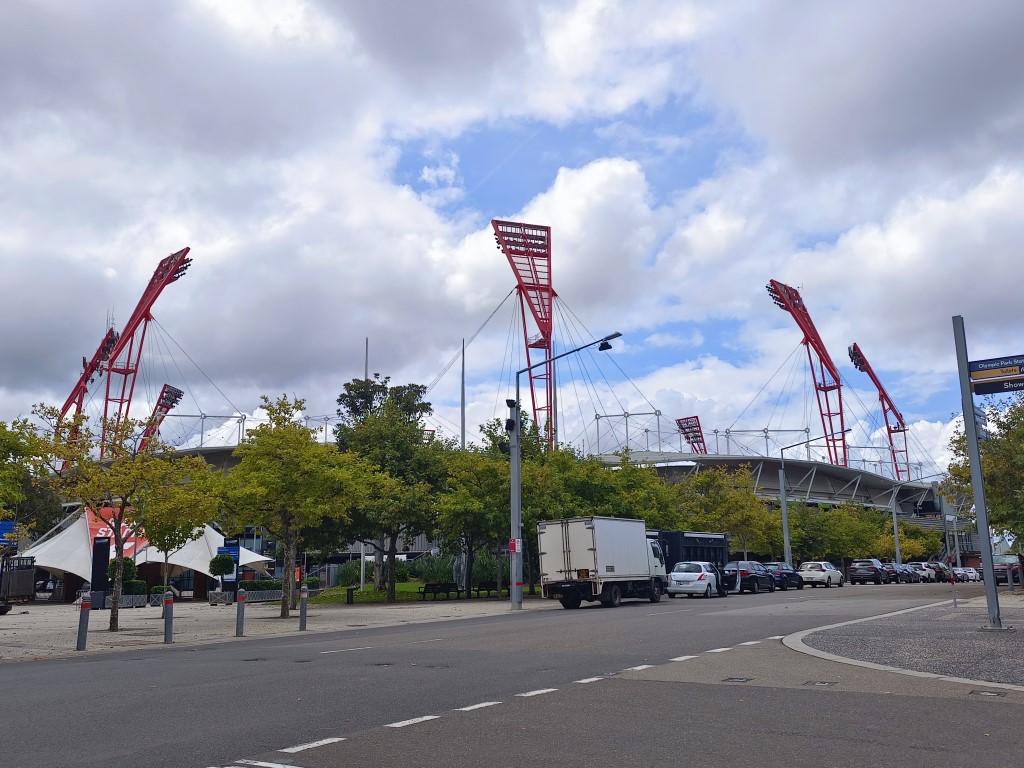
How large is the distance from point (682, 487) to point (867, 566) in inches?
493


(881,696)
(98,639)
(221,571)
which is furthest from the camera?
(221,571)

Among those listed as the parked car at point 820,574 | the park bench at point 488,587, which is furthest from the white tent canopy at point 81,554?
the parked car at point 820,574

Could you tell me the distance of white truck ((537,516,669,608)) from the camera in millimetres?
30125

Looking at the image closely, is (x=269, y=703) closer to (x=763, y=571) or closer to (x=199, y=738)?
(x=199, y=738)

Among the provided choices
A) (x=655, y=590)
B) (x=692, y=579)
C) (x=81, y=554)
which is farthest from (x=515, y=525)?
(x=81, y=554)

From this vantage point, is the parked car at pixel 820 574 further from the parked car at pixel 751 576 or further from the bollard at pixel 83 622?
the bollard at pixel 83 622

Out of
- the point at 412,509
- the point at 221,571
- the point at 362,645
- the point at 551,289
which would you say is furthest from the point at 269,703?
the point at 551,289

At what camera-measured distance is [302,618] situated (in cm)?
2302

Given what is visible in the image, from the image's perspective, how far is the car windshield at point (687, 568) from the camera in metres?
37.8

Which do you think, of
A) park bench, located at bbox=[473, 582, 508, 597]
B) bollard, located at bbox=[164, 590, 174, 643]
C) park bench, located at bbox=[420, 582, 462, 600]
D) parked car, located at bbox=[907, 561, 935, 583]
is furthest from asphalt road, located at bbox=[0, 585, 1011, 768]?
parked car, located at bbox=[907, 561, 935, 583]

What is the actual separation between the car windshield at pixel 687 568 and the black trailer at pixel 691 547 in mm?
468

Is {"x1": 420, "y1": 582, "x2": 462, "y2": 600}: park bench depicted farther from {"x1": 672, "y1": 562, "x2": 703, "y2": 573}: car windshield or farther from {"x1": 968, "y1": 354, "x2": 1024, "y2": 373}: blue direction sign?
{"x1": 968, "y1": 354, "x2": 1024, "y2": 373}: blue direction sign

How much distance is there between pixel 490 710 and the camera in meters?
8.77

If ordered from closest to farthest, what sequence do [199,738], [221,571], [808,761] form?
[808,761], [199,738], [221,571]
